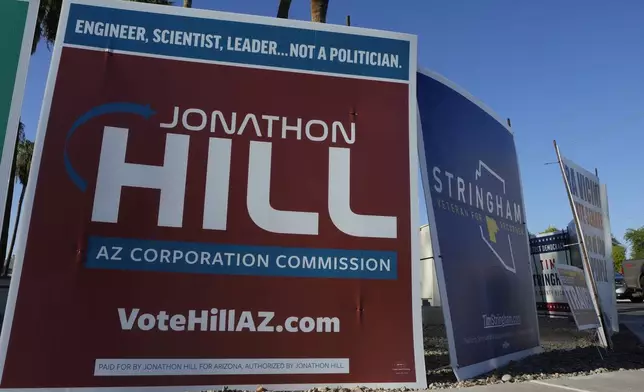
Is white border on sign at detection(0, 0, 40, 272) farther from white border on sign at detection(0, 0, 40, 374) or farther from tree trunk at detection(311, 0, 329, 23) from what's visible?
tree trunk at detection(311, 0, 329, 23)

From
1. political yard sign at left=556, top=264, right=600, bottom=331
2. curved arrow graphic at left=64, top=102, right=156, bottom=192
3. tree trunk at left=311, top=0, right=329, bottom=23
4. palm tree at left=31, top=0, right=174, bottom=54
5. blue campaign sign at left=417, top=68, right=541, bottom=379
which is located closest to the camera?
curved arrow graphic at left=64, top=102, right=156, bottom=192

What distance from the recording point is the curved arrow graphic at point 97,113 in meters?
4.26

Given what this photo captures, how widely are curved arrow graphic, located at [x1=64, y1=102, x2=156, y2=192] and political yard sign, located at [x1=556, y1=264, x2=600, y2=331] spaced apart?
4952 millimetres

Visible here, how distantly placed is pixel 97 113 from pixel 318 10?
17.5 feet

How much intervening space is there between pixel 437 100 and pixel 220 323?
125 inches

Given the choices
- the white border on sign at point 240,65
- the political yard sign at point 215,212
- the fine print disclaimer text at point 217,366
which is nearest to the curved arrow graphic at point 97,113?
the political yard sign at point 215,212

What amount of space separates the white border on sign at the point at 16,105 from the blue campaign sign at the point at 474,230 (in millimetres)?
3656

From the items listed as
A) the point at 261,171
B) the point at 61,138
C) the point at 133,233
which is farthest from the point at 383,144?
the point at 61,138

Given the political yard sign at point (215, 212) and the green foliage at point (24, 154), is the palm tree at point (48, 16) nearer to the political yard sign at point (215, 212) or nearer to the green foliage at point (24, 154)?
the political yard sign at point (215, 212)

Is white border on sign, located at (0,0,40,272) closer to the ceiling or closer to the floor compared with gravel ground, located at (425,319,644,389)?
closer to the ceiling

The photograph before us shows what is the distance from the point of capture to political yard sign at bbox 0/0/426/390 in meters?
4.06

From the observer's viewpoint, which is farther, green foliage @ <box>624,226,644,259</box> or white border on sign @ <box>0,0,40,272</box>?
green foliage @ <box>624,226,644,259</box>

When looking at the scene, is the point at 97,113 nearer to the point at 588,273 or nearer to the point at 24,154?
the point at 588,273

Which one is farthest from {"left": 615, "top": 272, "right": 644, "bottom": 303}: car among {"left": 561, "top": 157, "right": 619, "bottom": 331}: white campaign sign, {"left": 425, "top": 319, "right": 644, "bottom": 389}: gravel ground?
{"left": 425, "top": 319, "right": 644, "bottom": 389}: gravel ground
